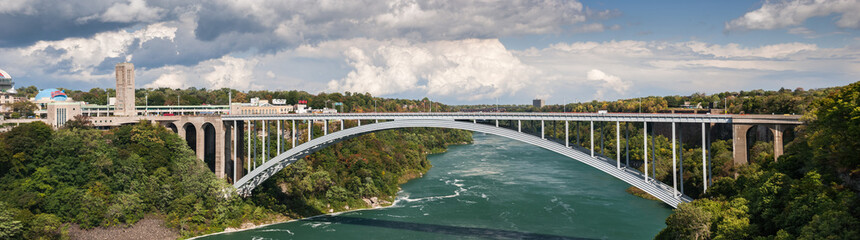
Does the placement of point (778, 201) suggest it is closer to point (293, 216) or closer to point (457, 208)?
point (457, 208)

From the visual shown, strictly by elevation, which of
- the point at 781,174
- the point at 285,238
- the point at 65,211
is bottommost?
the point at 285,238

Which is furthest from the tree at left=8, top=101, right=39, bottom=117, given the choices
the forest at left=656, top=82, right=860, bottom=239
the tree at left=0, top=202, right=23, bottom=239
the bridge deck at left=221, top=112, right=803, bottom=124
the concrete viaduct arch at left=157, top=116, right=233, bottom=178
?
the forest at left=656, top=82, right=860, bottom=239

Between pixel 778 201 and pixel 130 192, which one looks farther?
pixel 130 192

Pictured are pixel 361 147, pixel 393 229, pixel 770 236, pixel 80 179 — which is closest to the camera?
pixel 770 236

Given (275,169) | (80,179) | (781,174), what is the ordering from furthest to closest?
(275,169) < (80,179) < (781,174)

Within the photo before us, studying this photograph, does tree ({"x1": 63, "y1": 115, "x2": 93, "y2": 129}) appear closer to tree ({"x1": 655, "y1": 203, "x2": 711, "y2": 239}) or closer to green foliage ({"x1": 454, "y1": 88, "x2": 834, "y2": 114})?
green foliage ({"x1": 454, "y1": 88, "x2": 834, "y2": 114})

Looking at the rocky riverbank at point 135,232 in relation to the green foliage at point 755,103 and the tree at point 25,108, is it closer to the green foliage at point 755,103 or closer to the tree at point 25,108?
the tree at point 25,108

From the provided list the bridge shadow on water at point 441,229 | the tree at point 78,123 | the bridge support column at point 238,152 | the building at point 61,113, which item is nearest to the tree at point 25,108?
the building at point 61,113

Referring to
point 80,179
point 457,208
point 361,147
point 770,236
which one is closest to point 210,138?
point 80,179
